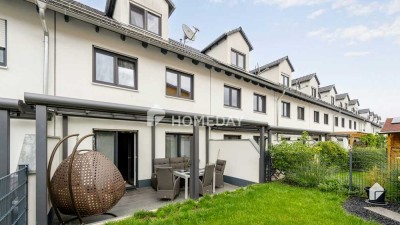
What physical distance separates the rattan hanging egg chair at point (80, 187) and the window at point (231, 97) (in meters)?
8.75

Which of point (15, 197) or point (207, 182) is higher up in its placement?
point (15, 197)

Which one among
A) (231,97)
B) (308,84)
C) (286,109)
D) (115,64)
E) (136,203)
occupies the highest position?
(308,84)

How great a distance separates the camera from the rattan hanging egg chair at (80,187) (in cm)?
492

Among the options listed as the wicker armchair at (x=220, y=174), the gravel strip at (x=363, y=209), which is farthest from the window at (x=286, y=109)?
the gravel strip at (x=363, y=209)

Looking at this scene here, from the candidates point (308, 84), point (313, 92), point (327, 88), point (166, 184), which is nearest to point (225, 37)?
point (166, 184)

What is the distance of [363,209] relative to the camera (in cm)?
643

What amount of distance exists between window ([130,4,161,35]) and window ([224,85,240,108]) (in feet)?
16.1

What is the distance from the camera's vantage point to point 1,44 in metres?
6.24

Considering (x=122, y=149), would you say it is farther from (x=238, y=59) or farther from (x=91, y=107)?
(x=238, y=59)

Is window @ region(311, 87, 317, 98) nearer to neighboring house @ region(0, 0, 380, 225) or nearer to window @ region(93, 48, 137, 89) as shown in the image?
neighboring house @ region(0, 0, 380, 225)

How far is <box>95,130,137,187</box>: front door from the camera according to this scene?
8477 mm

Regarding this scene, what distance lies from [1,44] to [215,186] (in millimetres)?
8274

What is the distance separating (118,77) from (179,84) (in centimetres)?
295

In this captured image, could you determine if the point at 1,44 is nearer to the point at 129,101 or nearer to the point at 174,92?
the point at 129,101
